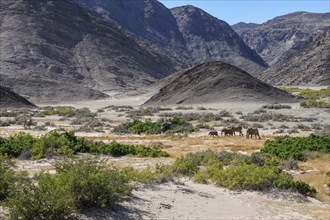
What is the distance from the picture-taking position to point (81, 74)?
108m

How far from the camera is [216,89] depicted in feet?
225

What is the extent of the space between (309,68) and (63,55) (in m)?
60.2

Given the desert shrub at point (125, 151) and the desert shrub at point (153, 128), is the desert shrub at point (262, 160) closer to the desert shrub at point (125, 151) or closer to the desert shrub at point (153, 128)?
the desert shrub at point (125, 151)

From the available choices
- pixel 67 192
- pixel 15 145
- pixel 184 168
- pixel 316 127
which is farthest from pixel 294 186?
pixel 316 127

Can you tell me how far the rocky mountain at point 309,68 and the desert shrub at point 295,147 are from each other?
89806 millimetres

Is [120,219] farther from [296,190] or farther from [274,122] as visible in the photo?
[274,122]

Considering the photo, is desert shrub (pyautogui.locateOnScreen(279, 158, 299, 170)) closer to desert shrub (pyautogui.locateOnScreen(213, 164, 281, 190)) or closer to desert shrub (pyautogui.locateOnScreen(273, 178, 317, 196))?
desert shrub (pyautogui.locateOnScreen(213, 164, 281, 190))

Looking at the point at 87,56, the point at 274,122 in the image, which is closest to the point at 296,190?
the point at 274,122

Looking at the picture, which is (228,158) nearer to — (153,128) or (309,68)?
(153,128)

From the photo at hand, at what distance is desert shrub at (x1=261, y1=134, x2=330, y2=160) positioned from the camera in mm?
20219

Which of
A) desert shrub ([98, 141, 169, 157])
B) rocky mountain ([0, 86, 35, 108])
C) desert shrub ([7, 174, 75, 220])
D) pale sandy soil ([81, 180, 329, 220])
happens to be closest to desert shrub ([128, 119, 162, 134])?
desert shrub ([98, 141, 169, 157])

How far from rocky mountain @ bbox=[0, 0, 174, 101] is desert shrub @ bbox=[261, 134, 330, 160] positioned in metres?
67.6

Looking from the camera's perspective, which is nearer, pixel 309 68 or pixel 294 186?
pixel 294 186

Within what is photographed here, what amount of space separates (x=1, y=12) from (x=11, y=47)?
1691 cm
